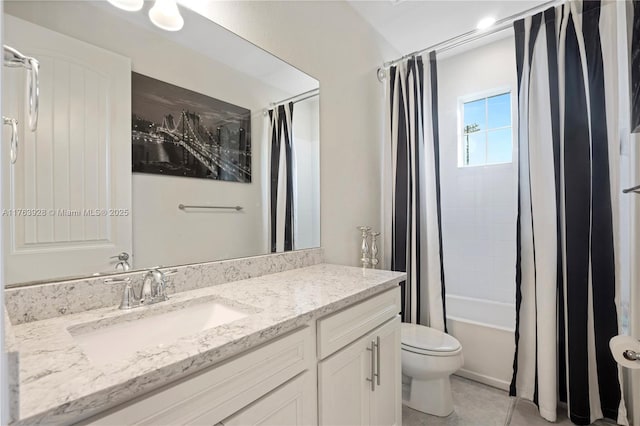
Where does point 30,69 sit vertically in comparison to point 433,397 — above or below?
above

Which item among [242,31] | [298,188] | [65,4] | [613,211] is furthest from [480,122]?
[65,4]

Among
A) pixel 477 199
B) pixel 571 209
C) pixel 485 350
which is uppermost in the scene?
pixel 477 199

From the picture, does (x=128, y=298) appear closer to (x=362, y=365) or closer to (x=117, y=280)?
(x=117, y=280)

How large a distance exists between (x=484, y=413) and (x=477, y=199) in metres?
1.65

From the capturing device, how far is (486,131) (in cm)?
273

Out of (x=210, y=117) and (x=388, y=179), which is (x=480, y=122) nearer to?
(x=388, y=179)

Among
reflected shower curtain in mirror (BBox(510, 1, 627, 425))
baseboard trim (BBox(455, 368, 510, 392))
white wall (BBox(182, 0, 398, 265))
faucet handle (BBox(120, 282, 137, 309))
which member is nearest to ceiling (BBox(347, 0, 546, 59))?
white wall (BBox(182, 0, 398, 265))

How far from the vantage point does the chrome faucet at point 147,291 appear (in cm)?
96

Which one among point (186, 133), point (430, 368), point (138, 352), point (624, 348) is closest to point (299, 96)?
point (186, 133)

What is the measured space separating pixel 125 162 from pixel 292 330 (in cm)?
80

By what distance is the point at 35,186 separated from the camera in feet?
2.80

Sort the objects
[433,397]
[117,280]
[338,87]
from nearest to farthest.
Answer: [117,280] < [433,397] < [338,87]

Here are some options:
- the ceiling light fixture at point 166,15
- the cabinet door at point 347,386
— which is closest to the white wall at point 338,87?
the ceiling light fixture at point 166,15

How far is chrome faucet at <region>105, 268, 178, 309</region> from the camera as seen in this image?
96 cm
